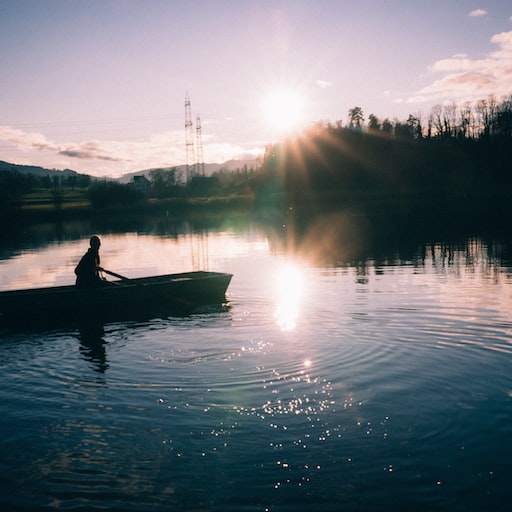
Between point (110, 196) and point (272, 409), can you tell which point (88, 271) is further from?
point (110, 196)

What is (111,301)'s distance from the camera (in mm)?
16547

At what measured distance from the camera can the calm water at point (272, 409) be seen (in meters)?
6.22

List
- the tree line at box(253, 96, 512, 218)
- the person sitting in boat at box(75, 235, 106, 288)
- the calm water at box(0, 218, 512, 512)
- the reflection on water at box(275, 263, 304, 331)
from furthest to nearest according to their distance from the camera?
the tree line at box(253, 96, 512, 218) < the person sitting in boat at box(75, 235, 106, 288) < the reflection on water at box(275, 263, 304, 331) < the calm water at box(0, 218, 512, 512)

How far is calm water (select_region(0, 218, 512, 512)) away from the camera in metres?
6.22

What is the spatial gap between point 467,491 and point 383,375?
3.84 metres

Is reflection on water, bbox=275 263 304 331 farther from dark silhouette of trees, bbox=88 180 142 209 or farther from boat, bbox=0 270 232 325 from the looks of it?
dark silhouette of trees, bbox=88 180 142 209

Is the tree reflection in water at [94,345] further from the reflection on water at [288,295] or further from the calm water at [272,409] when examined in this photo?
the reflection on water at [288,295]

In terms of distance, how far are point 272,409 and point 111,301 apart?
9576mm

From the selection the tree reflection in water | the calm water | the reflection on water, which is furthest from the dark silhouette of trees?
the calm water

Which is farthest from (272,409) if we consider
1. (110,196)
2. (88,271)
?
(110,196)

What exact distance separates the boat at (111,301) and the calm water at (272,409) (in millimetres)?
1090

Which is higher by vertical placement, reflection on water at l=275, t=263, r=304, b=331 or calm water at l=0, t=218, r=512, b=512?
reflection on water at l=275, t=263, r=304, b=331

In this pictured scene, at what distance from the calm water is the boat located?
1.09 m

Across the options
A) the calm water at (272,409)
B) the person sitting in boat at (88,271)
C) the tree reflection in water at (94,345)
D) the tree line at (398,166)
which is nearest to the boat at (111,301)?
the person sitting in boat at (88,271)
